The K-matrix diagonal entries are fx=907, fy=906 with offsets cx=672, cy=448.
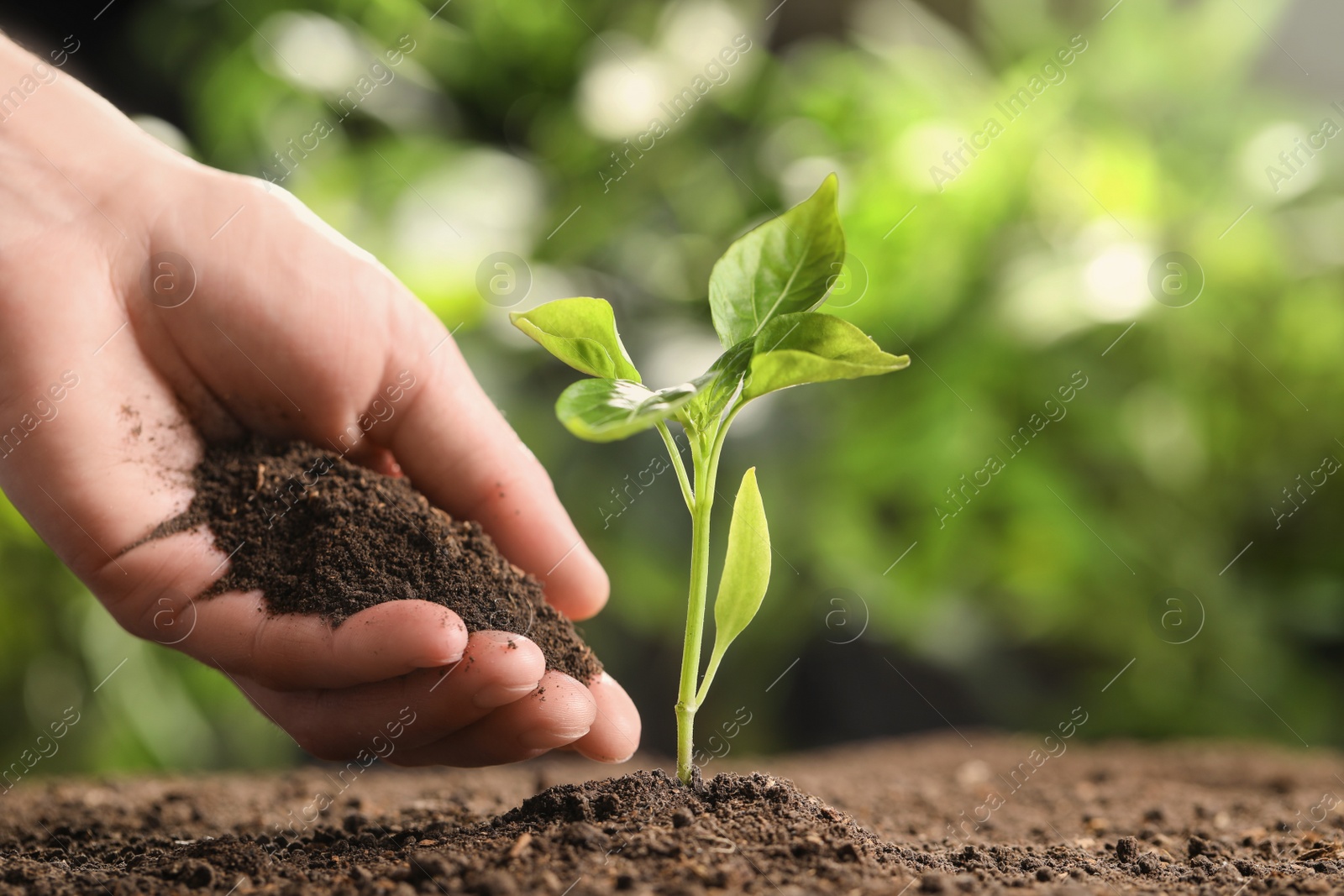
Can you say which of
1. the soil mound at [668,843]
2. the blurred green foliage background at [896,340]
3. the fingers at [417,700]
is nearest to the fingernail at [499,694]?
the fingers at [417,700]

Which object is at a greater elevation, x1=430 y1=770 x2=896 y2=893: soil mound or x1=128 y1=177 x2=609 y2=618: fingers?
x1=128 y1=177 x2=609 y2=618: fingers

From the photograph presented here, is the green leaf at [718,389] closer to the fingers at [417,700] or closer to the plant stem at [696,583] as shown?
the plant stem at [696,583]

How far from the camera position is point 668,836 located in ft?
2.81

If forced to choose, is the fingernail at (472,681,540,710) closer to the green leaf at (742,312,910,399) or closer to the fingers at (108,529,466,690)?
the fingers at (108,529,466,690)

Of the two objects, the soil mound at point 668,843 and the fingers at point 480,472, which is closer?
the soil mound at point 668,843

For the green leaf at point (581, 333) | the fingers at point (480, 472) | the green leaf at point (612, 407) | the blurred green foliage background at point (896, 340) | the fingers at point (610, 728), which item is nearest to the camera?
the green leaf at point (612, 407)

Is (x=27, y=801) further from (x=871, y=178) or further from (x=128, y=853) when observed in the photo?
(x=871, y=178)

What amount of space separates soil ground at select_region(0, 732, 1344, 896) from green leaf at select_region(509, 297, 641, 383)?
1.48 feet

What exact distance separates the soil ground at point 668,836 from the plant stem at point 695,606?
0.18 feet

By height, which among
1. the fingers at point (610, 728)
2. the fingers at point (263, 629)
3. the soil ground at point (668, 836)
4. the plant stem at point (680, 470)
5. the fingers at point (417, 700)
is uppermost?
the plant stem at point (680, 470)

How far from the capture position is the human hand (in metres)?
1.00

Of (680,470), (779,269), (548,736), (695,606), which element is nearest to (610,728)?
(548,736)

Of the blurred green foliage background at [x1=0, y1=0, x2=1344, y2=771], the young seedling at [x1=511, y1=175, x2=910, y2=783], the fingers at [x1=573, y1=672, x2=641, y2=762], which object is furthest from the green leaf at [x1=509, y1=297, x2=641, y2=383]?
the blurred green foliage background at [x1=0, y1=0, x2=1344, y2=771]

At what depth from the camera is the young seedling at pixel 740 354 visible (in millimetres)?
891
